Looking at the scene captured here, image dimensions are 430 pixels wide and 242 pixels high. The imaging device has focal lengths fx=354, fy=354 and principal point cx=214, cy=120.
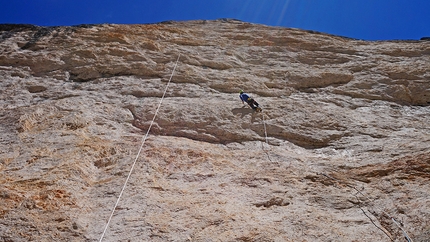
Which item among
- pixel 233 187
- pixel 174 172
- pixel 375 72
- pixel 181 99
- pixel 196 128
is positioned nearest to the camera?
pixel 233 187

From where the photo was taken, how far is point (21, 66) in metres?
8.10

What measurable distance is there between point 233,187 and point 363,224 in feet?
4.92

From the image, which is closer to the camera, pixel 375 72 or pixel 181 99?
pixel 181 99

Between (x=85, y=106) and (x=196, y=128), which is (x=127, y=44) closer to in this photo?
(x=85, y=106)

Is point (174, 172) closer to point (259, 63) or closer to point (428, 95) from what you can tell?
point (259, 63)

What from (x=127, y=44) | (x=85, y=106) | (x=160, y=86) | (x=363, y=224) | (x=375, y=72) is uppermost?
(x=375, y=72)

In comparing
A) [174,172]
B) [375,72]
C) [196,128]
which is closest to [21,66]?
[196,128]

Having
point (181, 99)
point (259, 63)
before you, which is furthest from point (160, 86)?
point (259, 63)

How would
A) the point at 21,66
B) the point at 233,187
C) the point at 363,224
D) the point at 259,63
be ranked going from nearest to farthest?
the point at 363,224, the point at 233,187, the point at 21,66, the point at 259,63

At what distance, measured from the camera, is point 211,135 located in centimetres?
611

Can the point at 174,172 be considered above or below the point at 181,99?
below

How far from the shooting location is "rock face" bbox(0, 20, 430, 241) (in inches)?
137

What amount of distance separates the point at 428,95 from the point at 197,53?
555 cm

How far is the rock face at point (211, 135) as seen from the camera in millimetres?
3479
